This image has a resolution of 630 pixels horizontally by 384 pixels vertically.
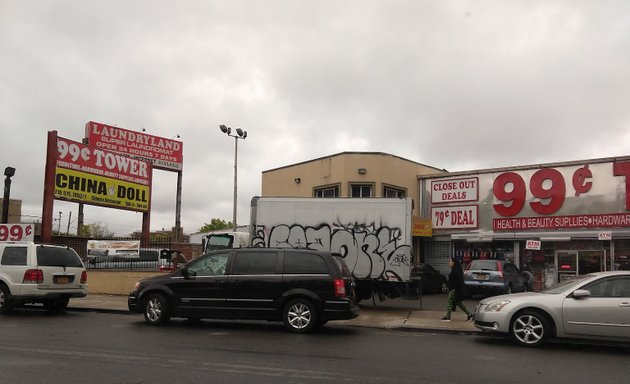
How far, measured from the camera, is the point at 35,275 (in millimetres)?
12688

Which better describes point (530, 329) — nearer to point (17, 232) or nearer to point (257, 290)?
point (257, 290)

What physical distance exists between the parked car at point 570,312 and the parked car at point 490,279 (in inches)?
323

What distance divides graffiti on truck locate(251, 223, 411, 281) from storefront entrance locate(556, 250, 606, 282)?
391 inches

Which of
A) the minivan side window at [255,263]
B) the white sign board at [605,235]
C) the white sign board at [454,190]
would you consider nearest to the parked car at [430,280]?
the white sign board at [454,190]

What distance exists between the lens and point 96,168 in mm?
21562

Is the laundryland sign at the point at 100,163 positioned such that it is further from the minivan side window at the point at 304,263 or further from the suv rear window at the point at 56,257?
the minivan side window at the point at 304,263

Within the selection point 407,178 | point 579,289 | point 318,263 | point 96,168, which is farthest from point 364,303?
point 96,168

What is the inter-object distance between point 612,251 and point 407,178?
8774 mm

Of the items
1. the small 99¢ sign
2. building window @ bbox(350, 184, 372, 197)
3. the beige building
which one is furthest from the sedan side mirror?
the small 99¢ sign

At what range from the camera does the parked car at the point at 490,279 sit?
58.0 feet

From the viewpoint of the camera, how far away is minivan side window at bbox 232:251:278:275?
10.8m

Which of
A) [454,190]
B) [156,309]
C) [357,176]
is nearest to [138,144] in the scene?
[357,176]

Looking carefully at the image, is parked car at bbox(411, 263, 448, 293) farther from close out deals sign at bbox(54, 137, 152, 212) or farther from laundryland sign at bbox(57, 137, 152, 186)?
laundryland sign at bbox(57, 137, 152, 186)

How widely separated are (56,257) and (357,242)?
24.9 ft
